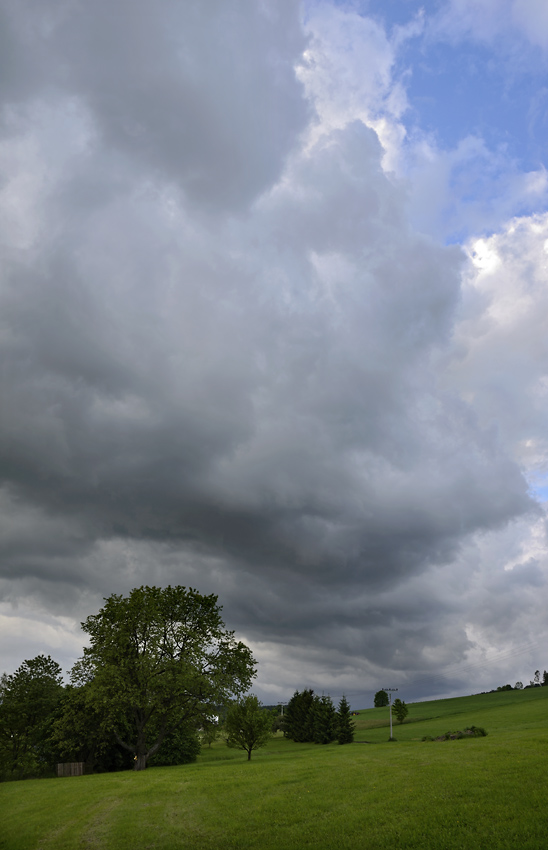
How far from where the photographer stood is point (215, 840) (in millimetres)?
22453

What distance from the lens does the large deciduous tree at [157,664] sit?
58.2 metres

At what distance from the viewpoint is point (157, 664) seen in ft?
195

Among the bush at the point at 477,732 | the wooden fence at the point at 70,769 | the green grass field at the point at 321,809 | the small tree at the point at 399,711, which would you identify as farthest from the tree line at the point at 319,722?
the green grass field at the point at 321,809

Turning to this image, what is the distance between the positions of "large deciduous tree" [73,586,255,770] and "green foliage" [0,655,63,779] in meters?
18.5

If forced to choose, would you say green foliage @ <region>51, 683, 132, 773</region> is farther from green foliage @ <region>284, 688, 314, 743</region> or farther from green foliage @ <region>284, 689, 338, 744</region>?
green foliage @ <region>284, 688, 314, 743</region>

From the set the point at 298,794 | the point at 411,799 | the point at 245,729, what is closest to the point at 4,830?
the point at 298,794

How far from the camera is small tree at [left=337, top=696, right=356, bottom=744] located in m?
91.1

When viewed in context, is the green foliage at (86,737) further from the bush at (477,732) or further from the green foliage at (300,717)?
the green foliage at (300,717)

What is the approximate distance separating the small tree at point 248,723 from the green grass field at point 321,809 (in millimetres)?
A: 28371

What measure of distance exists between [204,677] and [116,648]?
10.8 meters

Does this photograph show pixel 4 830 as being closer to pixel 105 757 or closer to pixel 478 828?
pixel 478 828

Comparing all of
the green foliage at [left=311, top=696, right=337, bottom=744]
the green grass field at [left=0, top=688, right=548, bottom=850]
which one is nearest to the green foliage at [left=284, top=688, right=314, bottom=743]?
the green foliage at [left=311, top=696, right=337, bottom=744]

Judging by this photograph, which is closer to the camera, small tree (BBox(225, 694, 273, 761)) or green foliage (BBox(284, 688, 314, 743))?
small tree (BBox(225, 694, 273, 761))

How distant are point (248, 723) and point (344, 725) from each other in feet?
110
